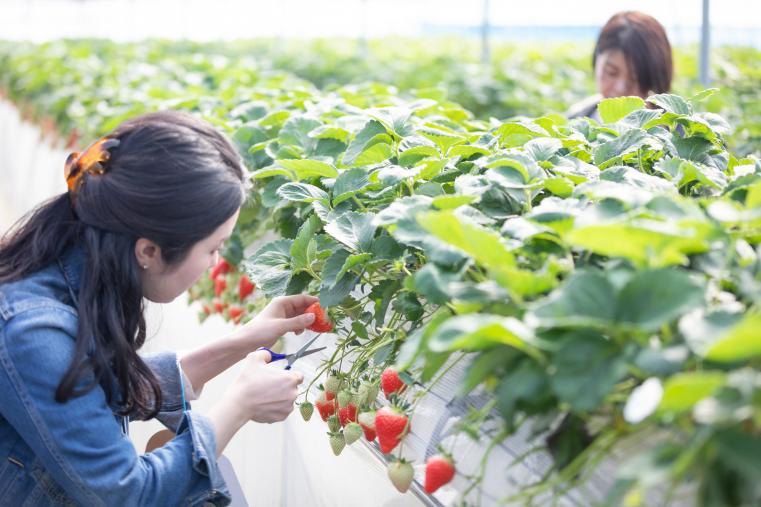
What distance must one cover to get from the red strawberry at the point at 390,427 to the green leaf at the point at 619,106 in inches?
33.4

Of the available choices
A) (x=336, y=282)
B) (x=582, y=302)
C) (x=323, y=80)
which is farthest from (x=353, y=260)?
(x=323, y=80)

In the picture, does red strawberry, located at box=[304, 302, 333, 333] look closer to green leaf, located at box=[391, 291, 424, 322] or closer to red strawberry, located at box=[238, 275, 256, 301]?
green leaf, located at box=[391, 291, 424, 322]

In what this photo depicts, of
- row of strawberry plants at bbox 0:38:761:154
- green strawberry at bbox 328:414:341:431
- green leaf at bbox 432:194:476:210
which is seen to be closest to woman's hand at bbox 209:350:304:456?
green strawberry at bbox 328:414:341:431

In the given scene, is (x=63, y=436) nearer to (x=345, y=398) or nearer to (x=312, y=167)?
(x=345, y=398)

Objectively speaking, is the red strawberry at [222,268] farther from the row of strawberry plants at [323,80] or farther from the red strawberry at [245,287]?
the row of strawberry plants at [323,80]

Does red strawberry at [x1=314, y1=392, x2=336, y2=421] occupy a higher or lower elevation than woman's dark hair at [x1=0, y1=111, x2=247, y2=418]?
lower

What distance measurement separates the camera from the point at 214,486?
1.51 m

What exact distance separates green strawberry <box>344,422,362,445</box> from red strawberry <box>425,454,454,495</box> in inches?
9.8

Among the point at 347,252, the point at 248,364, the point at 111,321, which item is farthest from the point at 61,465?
the point at 347,252

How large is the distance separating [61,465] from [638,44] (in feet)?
8.76

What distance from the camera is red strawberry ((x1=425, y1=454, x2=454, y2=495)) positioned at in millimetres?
1148

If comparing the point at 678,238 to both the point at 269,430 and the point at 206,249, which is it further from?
the point at 269,430

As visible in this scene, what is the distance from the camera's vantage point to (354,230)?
143 cm

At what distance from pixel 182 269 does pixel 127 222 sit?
0.41ft
